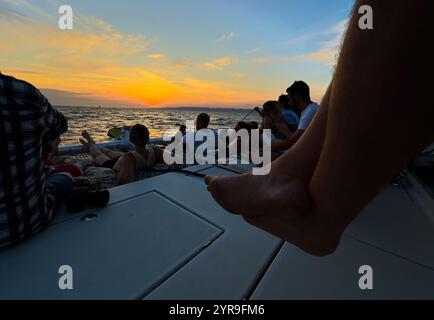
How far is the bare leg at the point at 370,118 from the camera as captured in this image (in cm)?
34

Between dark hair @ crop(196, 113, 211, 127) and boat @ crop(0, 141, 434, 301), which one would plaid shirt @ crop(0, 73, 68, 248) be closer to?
boat @ crop(0, 141, 434, 301)

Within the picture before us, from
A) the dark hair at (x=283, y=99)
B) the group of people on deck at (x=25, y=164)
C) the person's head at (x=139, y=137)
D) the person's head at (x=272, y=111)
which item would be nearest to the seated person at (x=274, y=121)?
the person's head at (x=272, y=111)

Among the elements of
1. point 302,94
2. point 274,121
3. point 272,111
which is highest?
point 302,94

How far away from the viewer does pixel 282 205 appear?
1.84 ft

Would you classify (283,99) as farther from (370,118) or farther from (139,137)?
(370,118)

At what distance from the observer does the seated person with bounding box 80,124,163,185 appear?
2.03 meters

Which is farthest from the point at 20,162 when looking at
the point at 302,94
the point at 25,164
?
the point at 302,94

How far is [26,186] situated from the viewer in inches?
34.4

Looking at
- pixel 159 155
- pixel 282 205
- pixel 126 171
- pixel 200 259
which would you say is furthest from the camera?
pixel 159 155

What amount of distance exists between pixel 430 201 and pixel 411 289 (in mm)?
859

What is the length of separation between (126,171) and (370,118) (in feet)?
6.36

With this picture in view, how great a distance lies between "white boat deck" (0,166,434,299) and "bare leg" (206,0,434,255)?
10.4 inches

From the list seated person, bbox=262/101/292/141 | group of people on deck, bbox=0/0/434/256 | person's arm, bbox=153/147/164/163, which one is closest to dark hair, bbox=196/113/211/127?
seated person, bbox=262/101/292/141

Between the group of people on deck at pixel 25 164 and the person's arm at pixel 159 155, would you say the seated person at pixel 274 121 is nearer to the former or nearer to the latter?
the person's arm at pixel 159 155
